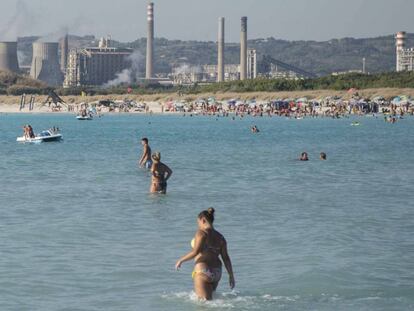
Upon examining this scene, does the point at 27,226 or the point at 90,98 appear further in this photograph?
Answer: the point at 90,98

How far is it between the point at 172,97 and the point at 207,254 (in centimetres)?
15336

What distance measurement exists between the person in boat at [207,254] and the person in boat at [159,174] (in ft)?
38.6

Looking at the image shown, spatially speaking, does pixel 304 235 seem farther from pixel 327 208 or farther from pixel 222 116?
pixel 222 116

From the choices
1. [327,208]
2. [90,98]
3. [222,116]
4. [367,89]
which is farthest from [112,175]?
[90,98]

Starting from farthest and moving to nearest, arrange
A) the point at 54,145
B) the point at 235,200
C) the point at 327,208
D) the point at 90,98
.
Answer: the point at 90,98 < the point at 54,145 < the point at 235,200 < the point at 327,208

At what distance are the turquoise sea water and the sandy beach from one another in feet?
324

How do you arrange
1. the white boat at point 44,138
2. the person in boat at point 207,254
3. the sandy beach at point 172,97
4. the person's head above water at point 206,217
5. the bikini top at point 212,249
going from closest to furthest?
the person's head above water at point 206,217 < the person in boat at point 207,254 < the bikini top at point 212,249 < the white boat at point 44,138 < the sandy beach at point 172,97

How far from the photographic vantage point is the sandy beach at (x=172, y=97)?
458 feet

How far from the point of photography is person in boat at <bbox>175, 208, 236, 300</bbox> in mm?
12742

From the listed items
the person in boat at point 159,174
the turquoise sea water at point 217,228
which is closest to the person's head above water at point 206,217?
the turquoise sea water at point 217,228

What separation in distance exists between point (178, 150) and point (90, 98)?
385 feet

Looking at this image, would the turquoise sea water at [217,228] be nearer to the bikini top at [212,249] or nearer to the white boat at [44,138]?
the bikini top at [212,249]

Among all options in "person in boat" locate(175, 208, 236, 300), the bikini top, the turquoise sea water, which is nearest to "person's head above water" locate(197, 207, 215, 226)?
"person in boat" locate(175, 208, 236, 300)

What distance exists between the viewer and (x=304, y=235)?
64.9 ft
